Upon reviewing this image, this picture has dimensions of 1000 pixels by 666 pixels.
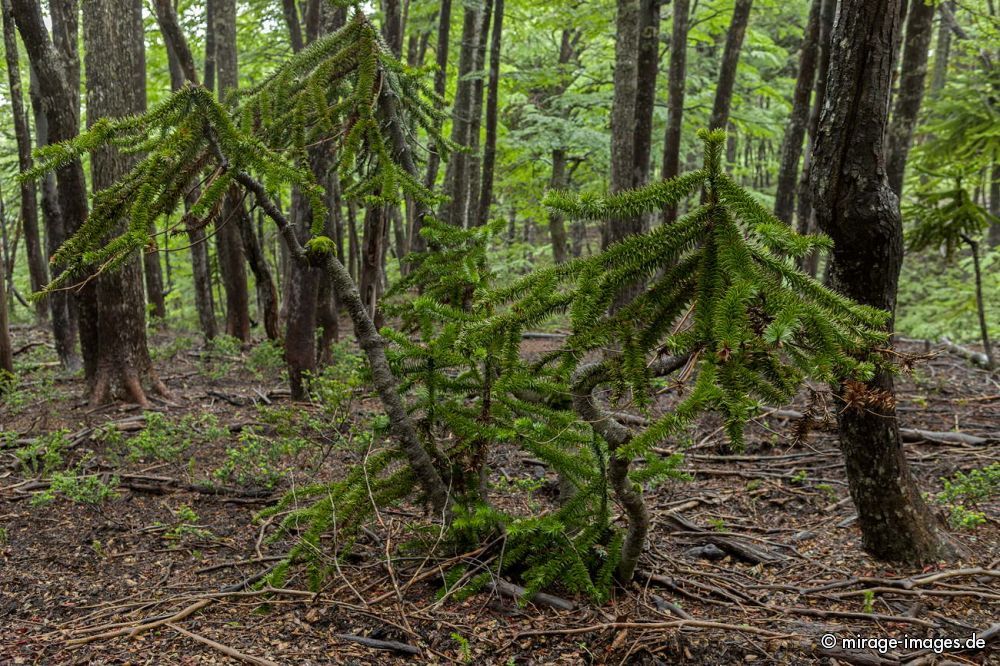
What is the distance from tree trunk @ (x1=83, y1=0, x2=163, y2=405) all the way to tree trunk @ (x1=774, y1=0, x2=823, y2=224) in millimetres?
8660

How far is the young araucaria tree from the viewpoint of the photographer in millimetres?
2348

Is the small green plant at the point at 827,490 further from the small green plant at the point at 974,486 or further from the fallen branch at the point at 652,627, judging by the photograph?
the fallen branch at the point at 652,627

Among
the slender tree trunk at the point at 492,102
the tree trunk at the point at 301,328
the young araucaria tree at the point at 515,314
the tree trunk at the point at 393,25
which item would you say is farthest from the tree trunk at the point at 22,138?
the slender tree trunk at the point at 492,102

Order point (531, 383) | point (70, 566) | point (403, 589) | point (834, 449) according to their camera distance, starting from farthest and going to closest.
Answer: point (834, 449)
point (70, 566)
point (403, 589)
point (531, 383)

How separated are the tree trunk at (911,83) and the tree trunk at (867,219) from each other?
4.78 m

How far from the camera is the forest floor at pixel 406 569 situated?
3.55m

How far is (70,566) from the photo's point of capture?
460 centimetres

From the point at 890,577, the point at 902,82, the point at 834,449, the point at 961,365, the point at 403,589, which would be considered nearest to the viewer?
the point at 403,589

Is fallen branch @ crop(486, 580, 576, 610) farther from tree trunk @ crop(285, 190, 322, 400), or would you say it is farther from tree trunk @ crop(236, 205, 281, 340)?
tree trunk @ crop(236, 205, 281, 340)

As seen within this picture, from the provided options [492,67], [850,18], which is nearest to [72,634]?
[850,18]

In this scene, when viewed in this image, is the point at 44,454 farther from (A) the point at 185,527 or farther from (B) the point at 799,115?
(B) the point at 799,115

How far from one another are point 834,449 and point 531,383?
470cm

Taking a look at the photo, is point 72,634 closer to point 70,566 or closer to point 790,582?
point 70,566

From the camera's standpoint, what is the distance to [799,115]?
34.0 feet
